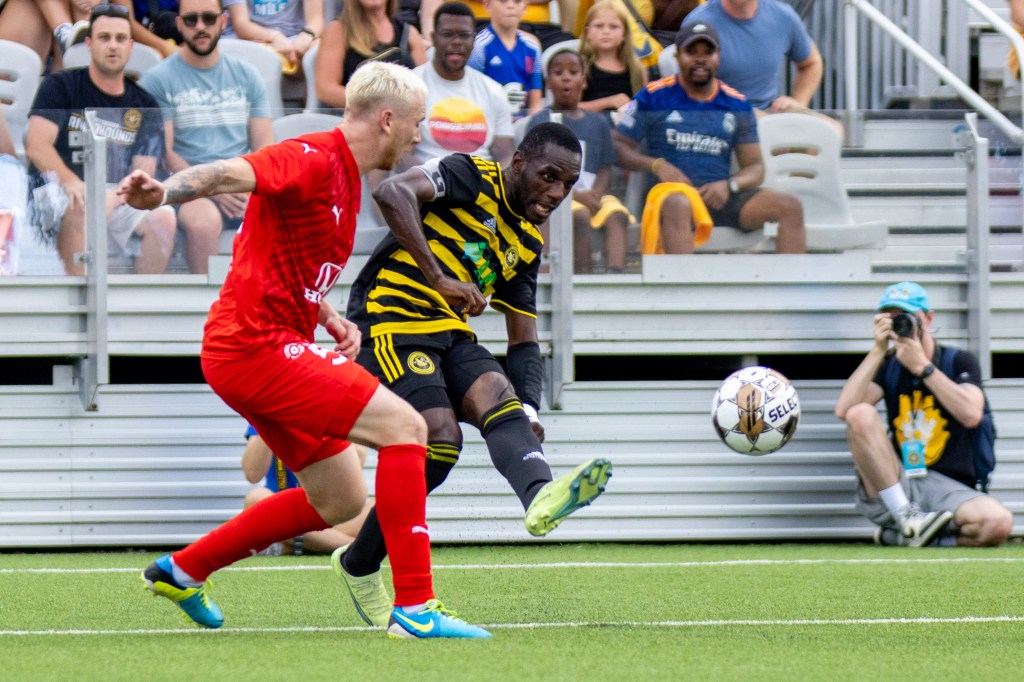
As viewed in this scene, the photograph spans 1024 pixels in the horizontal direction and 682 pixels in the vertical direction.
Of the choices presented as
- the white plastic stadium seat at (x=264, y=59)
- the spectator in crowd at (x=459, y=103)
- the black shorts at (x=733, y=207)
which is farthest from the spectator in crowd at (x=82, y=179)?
the black shorts at (x=733, y=207)

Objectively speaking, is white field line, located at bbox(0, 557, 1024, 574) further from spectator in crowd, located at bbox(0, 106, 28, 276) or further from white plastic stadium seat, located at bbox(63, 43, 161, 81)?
white plastic stadium seat, located at bbox(63, 43, 161, 81)

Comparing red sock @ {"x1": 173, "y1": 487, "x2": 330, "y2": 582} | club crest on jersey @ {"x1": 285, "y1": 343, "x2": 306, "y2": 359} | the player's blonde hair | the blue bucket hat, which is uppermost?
the player's blonde hair

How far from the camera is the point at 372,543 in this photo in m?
5.54

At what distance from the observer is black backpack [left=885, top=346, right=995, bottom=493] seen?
9172mm

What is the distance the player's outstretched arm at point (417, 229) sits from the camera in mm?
5215

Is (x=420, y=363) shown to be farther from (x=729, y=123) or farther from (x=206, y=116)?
(x=729, y=123)

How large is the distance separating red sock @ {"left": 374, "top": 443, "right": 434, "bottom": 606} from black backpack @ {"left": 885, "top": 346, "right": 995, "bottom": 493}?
200 inches

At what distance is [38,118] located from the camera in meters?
8.69

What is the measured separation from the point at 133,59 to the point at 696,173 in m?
3.64

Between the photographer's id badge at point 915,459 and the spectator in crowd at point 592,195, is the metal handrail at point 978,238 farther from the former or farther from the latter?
the spectator in crowd at point 592,195

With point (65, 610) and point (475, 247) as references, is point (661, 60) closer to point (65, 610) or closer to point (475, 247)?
point (475, 247)

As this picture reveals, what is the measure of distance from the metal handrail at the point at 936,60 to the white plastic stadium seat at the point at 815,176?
1.22 feet

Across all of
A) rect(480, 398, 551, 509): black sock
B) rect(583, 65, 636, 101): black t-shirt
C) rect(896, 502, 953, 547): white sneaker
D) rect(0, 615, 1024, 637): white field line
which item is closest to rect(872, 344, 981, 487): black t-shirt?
rect(896, 502, 953, 547): white sneaker

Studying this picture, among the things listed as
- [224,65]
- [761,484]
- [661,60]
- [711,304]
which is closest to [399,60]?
[224,65]
